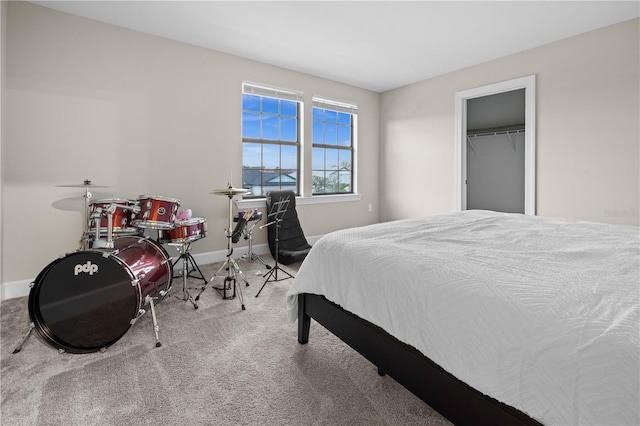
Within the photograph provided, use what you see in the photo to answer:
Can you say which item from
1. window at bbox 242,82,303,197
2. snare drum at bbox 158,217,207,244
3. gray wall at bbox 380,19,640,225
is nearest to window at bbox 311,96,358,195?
window at bbox 242,82,303,197

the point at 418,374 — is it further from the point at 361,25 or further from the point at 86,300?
the point at 361,25

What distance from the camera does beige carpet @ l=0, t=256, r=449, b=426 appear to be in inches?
55.5

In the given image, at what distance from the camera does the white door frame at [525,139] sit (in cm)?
376

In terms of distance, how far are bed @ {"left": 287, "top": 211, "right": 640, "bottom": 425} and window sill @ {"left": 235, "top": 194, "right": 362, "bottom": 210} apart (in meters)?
2.33

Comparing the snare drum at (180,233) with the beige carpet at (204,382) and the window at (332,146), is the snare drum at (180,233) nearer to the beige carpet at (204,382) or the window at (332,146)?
the beige carpet at (204,382)

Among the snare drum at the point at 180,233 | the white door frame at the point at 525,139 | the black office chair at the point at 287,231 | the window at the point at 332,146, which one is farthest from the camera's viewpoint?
the window at the point at 332,146

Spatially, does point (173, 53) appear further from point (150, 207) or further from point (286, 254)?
point (286, 254)

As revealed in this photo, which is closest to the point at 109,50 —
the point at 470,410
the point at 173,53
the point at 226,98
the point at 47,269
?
the point at 173,53

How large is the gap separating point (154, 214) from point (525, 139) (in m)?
4.26

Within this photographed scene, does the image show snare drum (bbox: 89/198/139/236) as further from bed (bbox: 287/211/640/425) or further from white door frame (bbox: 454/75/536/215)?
white door frame (bbox: 454/75/536/215)

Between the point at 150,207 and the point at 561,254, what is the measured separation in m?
2.64

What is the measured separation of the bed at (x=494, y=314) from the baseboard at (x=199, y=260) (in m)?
2.21

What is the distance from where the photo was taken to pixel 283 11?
287cm

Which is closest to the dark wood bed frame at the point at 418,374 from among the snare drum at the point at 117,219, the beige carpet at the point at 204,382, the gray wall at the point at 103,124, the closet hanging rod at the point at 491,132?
the beige carpet at the point at 204,382
